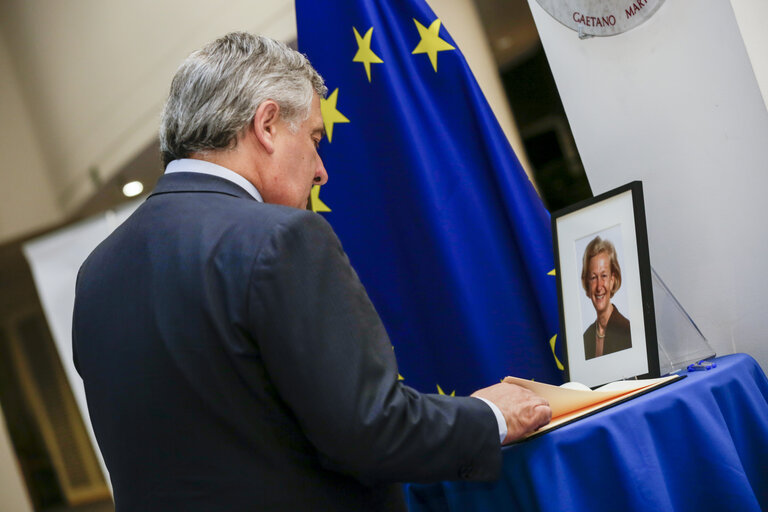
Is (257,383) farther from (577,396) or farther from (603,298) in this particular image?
(603,298)

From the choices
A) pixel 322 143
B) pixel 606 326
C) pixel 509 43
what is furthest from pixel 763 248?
pixel 322 143

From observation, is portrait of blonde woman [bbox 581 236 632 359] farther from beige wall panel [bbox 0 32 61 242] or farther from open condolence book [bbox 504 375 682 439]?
beige wall panel [bbox 0 32 61 242]

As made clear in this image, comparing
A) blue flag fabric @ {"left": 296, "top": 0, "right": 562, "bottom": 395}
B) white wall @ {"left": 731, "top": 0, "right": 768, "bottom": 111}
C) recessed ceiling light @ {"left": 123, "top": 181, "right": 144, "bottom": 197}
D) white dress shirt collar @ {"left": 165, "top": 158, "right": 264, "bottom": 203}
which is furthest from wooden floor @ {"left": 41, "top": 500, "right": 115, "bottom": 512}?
white wall @ {"left": 731, "top": 0, "right": 768, "bottom": 111}

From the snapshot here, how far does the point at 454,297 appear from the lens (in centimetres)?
215

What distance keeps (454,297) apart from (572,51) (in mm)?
725

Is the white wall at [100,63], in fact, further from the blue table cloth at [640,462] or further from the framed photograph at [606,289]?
the blue table cloth at [640,462]

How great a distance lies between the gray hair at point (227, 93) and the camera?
1.36m

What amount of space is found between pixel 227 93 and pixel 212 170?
139mm

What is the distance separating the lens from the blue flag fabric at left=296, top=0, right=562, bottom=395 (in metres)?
2.12

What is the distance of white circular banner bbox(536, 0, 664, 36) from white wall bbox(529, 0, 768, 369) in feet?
0.18

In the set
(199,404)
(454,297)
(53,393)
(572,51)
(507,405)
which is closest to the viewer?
(199,404)

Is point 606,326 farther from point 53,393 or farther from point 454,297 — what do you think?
point 53,393

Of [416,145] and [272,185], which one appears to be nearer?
[272,185]

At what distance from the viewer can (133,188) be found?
139 inches
